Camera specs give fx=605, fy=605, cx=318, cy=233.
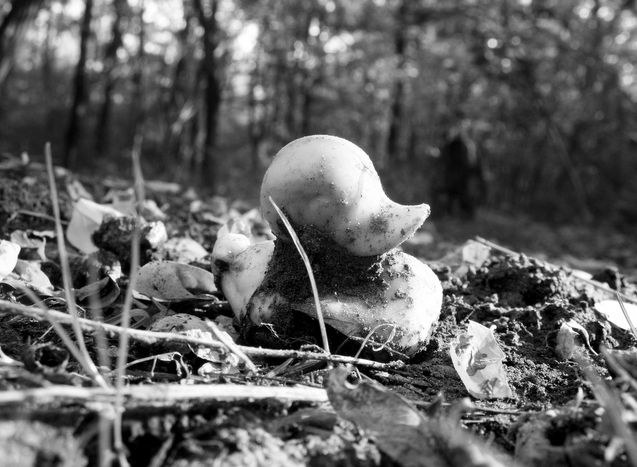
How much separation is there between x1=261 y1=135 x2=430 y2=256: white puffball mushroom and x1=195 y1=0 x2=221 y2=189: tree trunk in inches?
242

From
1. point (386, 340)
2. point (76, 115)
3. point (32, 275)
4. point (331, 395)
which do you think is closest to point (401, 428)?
point (331, 395)

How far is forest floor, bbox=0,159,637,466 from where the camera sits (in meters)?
1.03

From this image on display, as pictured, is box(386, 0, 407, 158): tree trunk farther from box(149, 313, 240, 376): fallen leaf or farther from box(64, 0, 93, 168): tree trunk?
box(149, 313, 240, 376): fallen leaf

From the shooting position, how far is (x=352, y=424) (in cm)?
125

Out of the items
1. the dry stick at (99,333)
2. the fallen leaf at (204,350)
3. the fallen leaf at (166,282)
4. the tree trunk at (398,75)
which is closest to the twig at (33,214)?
the dry stick at (99,333)

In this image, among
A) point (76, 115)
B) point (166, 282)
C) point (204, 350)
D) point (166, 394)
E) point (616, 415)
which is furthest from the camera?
point (76, 115)

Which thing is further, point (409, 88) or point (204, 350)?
point (409, 88)

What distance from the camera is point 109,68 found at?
1263 centimetres

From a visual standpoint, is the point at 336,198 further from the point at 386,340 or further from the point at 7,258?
the point at 7,258

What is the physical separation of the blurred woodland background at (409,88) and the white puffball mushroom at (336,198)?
6504 mm

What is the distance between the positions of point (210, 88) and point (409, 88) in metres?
10.6

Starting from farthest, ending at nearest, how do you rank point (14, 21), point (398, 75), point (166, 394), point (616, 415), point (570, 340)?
Result: point (398, 75) → point (14, 21) → point (570, 340) → point (166, 394) → point (616, 415)

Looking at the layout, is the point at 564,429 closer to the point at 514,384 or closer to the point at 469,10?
the point at 514,384

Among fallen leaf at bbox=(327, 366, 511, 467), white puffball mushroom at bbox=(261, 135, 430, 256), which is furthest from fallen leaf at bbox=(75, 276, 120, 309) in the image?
fallen leaf at bbox=(327, 366, 511, 467)
